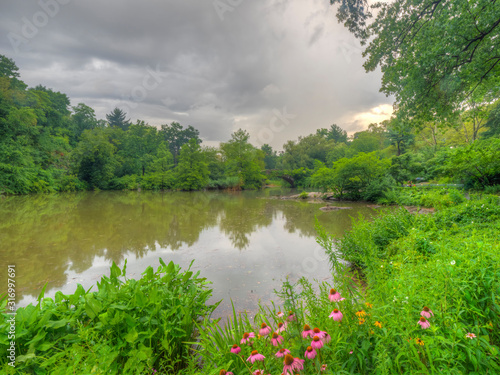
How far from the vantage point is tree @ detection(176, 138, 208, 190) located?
2664 centimetres

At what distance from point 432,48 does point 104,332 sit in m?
7.06

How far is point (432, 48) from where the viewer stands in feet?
15.8

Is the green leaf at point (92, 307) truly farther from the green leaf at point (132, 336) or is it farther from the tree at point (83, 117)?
→ the tree at point (83, 117)

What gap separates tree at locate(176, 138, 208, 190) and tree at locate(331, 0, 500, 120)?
21882 millimetres

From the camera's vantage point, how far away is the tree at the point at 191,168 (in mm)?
26641

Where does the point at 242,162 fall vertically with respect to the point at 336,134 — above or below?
below

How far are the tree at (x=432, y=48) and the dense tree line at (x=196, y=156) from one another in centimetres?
68

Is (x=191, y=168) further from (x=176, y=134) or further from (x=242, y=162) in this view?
(x=176, y=134)

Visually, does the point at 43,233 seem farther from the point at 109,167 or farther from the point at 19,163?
the point at 109,167

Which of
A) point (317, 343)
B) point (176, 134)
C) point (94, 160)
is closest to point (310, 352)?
point (317, 343)

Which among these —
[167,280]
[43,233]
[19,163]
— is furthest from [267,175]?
[167,280]

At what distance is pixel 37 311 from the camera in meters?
1.49

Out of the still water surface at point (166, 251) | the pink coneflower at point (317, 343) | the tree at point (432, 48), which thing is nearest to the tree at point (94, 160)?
the still water surface at point (166, 251)

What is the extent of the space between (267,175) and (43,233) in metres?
27.3
